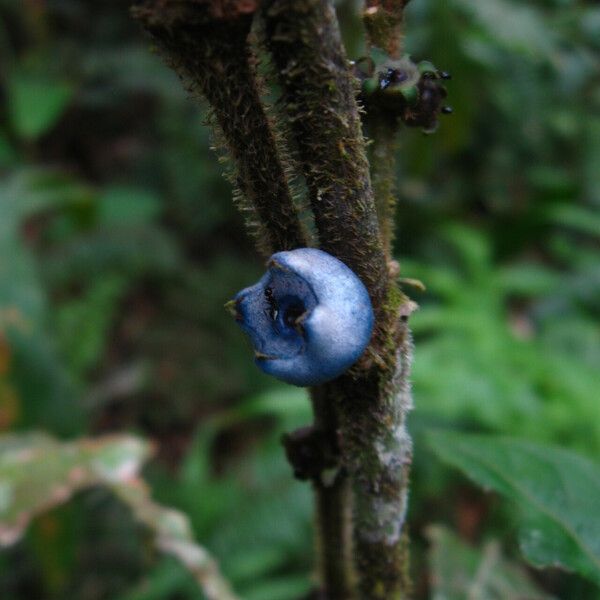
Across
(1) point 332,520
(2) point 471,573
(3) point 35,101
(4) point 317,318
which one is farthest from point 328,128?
(3) point 35,101

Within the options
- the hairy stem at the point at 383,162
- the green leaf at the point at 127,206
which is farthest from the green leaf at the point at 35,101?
the hairy stem at the point at 383,162

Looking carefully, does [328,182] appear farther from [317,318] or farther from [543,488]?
[543,488]

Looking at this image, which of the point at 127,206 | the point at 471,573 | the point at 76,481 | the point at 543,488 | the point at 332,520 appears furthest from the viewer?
the point at 127,206

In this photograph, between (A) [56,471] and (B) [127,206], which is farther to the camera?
(B) [127,206]

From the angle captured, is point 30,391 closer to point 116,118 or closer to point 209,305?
point 209,305

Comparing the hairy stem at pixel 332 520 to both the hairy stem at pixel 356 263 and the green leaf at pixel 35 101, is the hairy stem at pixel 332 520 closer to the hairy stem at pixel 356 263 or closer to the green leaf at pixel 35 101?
the hairy stem at pixel 356 263

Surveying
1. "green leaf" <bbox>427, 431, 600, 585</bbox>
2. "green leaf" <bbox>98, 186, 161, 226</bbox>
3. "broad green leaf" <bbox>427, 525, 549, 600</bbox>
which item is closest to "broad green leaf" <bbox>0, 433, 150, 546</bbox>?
"broad green leaf" <bbox>427, 525, 549, 600</bbox>
